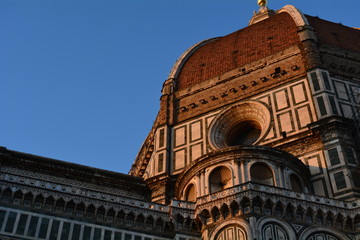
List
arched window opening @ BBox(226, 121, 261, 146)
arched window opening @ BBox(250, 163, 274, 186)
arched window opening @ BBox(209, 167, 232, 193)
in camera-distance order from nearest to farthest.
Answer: arched window opening @ BBox(250, 163, 274, 186)
arched window opening @ BBox(209, 167, 232, 193)
arched window opening @ BBox(226, 121, 261, 146)

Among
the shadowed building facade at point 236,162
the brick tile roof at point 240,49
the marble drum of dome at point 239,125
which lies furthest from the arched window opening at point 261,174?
the brick tile roof at point 240,49

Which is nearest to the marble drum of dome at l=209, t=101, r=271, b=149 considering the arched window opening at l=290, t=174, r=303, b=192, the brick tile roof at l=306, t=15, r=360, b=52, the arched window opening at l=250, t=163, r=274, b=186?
the arched window opening at l=290, t=174, r=303, b=192

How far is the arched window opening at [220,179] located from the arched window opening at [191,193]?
1116mm

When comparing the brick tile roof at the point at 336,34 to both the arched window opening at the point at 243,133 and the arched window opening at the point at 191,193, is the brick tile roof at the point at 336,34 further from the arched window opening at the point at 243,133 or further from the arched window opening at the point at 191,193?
the arched window opening at the point at 191,193

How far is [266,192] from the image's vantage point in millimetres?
20578

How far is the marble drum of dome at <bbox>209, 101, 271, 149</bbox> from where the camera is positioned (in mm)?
28828

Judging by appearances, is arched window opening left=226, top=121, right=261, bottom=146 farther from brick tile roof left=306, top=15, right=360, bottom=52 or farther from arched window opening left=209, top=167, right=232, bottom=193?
brick tile roof left=306, top=15, right=360, bottom=52

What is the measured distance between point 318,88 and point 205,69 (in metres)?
8.93

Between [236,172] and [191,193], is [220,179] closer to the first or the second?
[236,172]

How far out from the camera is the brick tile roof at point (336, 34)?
107 feet

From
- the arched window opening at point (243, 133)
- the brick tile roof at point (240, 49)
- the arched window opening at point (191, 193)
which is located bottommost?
the arched window opening at point (191, 193)

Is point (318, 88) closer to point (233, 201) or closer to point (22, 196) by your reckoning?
point (233, 201)

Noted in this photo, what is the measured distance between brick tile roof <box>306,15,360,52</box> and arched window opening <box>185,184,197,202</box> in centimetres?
1375

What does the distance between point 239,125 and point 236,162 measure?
6.93 m
